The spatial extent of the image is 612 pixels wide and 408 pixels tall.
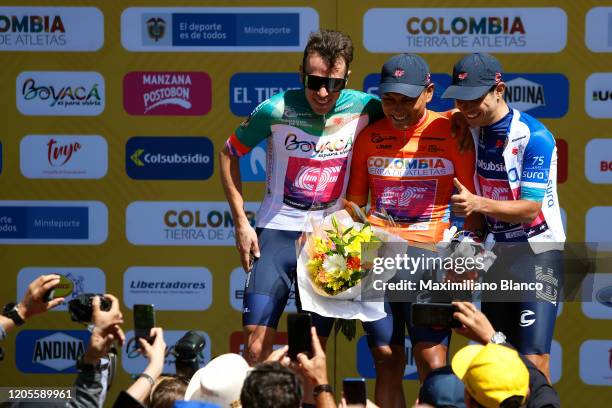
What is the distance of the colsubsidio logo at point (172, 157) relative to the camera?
5.86m

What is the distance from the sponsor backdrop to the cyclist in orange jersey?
4.51ft

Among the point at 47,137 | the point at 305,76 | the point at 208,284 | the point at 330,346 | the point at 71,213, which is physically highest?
the point at 305,76

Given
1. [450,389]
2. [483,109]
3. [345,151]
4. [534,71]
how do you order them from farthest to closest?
[534,71] < [345,151] < [483,109] < [450,389]

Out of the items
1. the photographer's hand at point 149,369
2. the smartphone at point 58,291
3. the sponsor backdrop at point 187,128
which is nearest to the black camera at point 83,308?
the smartphone at point 58,291

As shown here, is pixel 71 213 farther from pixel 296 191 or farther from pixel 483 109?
pixel 483 109

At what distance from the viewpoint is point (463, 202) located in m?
3.95

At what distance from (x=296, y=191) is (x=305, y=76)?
0.52 meters

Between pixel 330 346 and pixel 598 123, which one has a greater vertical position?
pixel 598 123

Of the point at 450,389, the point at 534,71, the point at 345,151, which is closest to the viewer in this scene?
the point at 450,389

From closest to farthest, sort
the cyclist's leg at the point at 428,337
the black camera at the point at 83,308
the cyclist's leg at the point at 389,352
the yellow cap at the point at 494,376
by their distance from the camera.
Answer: the yellow cap at the point at 494,376
the black camera at the point at 83,308
the cyclist's leg at the point at 428,337
the cyclist's leg at the point at 389,352

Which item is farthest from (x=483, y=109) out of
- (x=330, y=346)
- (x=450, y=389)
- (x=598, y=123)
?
(x=330, y=346)

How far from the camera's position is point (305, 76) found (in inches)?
171

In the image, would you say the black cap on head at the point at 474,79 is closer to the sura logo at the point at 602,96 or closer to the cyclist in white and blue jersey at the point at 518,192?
the cyclist in white and blue jersey at the point at 518,192

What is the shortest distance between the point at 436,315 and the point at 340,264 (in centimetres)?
73
